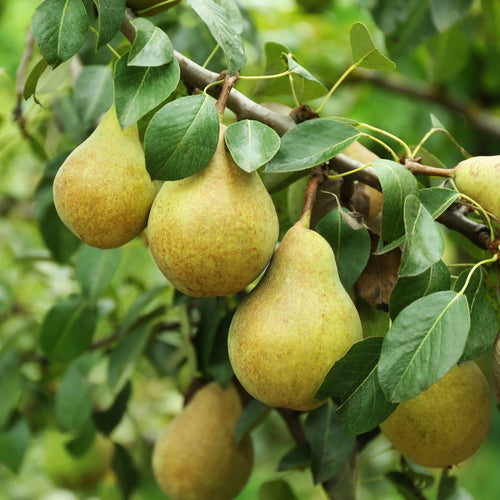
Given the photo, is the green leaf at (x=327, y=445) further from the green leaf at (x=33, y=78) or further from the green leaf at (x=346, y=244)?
the green leaf at (x=33, y=78)

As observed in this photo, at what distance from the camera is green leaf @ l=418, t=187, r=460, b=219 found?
2.15ft

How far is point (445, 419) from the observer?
29.2 inches

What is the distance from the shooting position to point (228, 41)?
644 mm

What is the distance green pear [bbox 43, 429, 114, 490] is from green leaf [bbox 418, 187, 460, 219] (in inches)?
43.5

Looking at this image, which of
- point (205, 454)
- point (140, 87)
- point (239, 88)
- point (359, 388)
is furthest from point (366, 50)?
point (239, 88)

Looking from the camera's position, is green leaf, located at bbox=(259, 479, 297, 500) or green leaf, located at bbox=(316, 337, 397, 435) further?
green leaf, located at bbox=(259, 479, 297, 500)

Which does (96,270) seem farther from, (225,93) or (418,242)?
(418,242)

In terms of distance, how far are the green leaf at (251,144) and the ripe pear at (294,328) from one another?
113mm

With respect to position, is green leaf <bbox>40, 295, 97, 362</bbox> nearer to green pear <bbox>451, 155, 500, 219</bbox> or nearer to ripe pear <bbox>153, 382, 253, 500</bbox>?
ripe pear <bbox>153, 382, 253, 500</bbox>

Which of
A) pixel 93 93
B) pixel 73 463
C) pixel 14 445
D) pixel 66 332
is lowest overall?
pixel 73 463

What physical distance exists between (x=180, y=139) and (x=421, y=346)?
28cm

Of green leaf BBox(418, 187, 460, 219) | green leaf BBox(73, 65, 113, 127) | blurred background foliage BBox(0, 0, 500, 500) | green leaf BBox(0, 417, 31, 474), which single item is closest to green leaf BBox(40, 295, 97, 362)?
blurred background foliage BBox(0, 0, 500, 500)

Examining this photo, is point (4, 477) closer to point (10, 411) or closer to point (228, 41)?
point (10, 411)

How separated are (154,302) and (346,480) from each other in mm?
564
